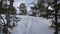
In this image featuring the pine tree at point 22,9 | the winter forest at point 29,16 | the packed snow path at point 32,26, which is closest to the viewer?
the winter forest at point 29,16

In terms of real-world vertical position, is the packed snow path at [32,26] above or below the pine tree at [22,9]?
below

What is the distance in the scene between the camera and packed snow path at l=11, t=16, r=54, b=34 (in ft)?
7.13

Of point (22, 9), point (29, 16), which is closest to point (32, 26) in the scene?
point (29, 16)

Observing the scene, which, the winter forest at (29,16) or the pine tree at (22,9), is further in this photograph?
the pine tree at (22,9)

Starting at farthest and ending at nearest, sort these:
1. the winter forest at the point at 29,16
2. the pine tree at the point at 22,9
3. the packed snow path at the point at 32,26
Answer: the pine tree at the point at 22,9
the packed snow path at the point at 32,26
the winter forest at the point at 29,16

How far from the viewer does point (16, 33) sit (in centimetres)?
225

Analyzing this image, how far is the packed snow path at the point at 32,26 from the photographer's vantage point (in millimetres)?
Answer: 2172

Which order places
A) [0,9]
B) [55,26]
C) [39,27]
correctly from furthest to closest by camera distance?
1. [39,27]
2. [0,9]
3. [55,26]

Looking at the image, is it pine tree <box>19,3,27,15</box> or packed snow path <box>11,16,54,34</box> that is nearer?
packed snow path <box>11,16,54,34</box>

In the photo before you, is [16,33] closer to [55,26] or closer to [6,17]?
[6,17]

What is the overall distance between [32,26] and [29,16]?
0.57ft

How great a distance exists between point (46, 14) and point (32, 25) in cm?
42

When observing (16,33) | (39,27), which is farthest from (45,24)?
(16,33)

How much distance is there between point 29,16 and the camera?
2299mm
